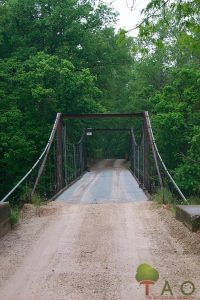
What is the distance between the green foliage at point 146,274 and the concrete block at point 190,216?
2.00 m

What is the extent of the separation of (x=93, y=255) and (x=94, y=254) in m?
0.06

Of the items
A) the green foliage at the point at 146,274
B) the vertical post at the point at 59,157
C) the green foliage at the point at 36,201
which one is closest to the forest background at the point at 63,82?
the vertical post at the point at 59,157

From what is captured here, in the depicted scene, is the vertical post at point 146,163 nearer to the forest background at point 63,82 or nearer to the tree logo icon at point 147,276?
the forest background at point 63,82

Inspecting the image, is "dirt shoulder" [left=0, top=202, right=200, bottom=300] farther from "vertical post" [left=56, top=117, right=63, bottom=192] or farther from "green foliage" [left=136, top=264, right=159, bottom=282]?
"vertical post" [left=56, top=117, right=63, bottom=192]

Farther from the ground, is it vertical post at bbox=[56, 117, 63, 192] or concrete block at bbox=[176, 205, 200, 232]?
vertical post at bbox=[56, 117, 63, 192]

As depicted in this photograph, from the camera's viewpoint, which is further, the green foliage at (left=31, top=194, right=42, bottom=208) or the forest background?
the forest background

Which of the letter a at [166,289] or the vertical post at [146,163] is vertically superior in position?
the vertical post at [146,163]

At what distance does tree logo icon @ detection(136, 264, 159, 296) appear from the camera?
5.01 m

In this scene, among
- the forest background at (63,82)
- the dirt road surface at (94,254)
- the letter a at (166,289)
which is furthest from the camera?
the forest background at (63,82)

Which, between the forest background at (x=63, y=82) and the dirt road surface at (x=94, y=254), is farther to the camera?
the forest background at (x=63, y=82)

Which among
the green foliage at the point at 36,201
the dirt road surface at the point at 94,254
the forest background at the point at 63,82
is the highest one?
the forest background at the point at 63,82

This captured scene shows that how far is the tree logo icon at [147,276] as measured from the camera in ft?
16.4

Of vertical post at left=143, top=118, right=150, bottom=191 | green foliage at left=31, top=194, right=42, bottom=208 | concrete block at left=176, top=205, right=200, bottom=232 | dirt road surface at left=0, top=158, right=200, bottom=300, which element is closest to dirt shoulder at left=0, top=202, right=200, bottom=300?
dirt road surface at left=0, top=158, right=200, bottom=300

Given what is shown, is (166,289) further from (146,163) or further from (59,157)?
(59,157)
